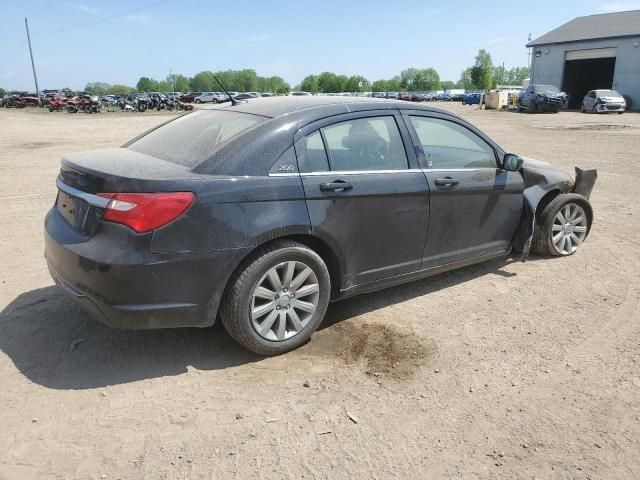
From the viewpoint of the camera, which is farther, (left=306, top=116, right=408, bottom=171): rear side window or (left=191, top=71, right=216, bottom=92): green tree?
(left=191, top=71, right=216, bottom=92): green tree

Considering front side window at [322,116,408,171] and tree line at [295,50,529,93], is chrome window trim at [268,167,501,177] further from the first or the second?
tree line at [295,50,529,93]

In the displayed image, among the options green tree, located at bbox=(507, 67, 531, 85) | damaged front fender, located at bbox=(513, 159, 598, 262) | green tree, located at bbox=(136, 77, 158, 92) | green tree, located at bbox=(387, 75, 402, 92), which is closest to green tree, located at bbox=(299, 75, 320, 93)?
green tree, located at bbox=(387, 75, 402, 92)

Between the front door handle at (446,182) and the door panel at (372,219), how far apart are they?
0.14m

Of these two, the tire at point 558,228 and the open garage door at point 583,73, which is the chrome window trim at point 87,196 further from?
the open garage door at point 583,73

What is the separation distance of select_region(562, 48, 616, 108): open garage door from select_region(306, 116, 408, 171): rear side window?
151 ft

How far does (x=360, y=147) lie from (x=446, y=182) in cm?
82

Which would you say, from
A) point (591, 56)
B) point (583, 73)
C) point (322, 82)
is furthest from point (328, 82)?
point (591, 56)

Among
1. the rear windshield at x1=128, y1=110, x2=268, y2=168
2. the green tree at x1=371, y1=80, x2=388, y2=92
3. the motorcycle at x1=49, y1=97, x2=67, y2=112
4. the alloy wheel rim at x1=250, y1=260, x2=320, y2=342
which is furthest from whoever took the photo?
the green tree at x1=371, y1=80, x2=388, y2=92

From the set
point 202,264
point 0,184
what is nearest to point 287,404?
point 202,264

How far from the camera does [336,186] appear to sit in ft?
11.7

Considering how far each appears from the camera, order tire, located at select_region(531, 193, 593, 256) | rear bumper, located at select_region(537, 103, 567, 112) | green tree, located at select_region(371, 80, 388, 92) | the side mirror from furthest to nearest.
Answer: green tree, located at select_region(371, 80, 388, 92) < rear bumper, located at select_region(537, 103, 567, 112) < tire, located at select_region(531, 193, 593, 256) < the side mirror

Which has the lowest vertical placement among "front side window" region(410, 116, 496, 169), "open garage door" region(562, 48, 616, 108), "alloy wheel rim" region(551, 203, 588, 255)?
"alloy wheel rim" region(551, 203, 588, 255)

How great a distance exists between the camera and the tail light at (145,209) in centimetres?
296

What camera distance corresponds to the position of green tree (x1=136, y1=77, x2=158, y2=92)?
175m
